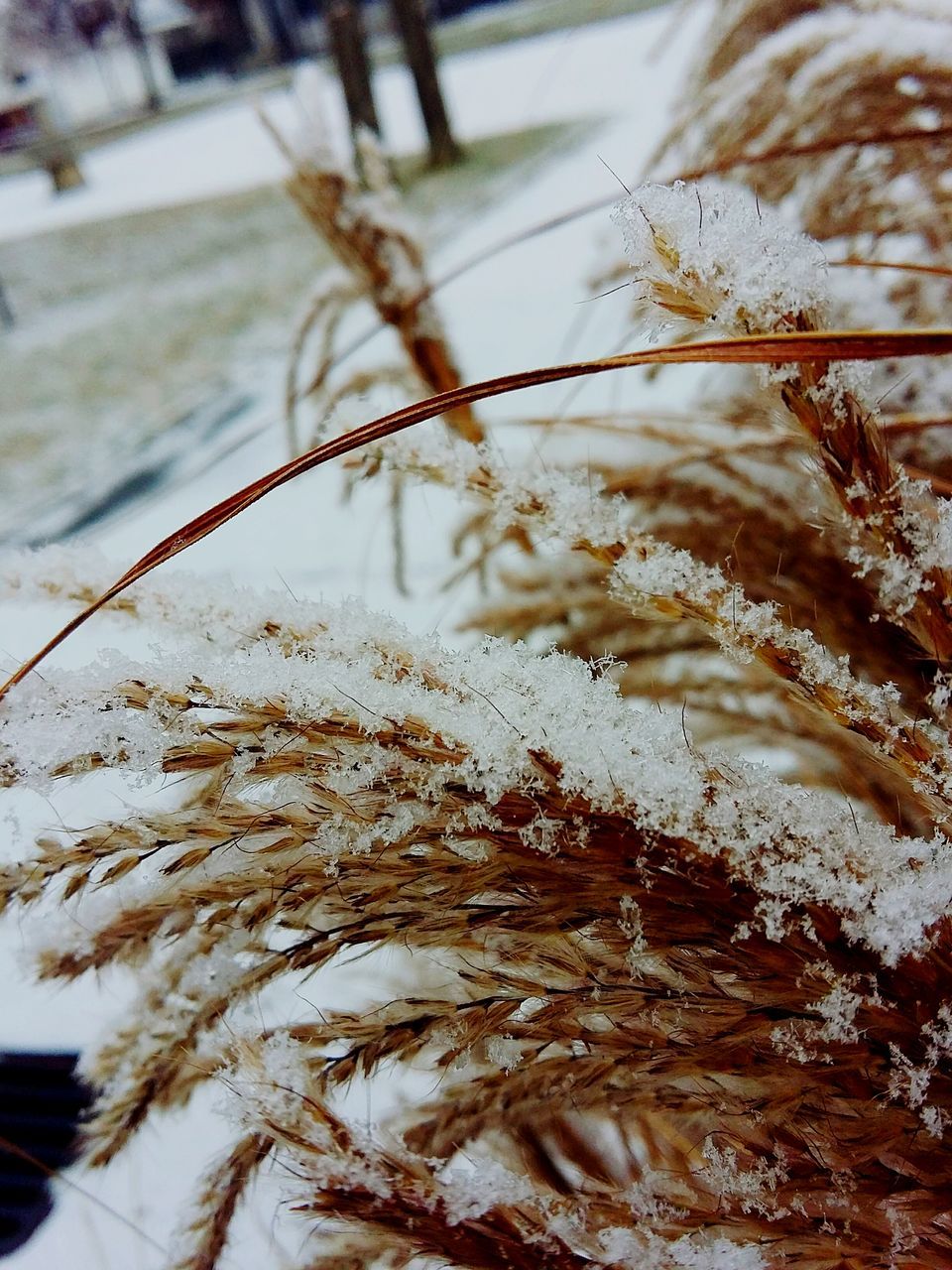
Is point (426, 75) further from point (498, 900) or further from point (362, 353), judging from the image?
point (498, 900)

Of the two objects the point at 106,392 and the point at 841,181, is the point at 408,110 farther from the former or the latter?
the point at 841,181

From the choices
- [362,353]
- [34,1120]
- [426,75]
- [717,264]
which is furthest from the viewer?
[426,75]

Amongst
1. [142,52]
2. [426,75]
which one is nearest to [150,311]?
[142,52]

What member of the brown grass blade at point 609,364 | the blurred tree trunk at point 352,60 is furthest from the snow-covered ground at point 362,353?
the blurred tree trunk at point 352,60

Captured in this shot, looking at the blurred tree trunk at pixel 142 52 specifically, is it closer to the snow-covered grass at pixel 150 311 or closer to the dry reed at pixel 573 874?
the snow-covered grass at pixel 150 311

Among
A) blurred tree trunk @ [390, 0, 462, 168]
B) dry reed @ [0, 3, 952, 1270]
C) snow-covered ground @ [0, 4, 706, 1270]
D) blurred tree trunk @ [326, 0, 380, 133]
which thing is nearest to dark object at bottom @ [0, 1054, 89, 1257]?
snow-covered ground @ [0, 4, 706, 1270]
